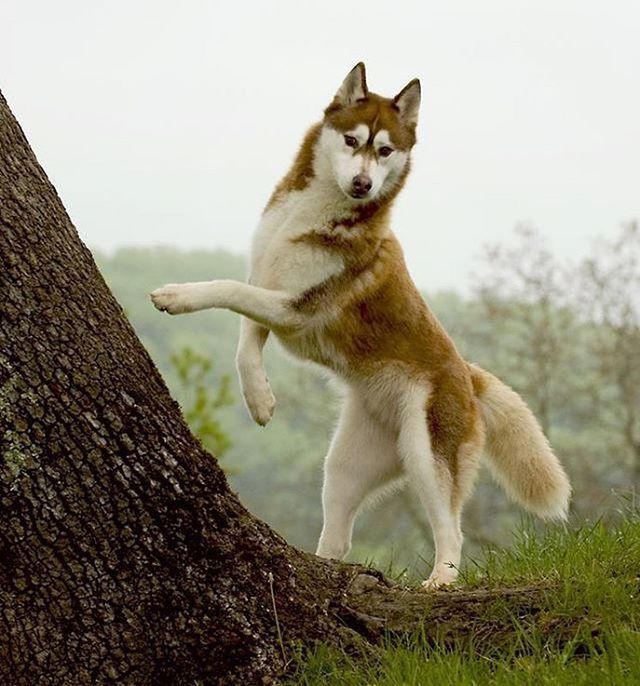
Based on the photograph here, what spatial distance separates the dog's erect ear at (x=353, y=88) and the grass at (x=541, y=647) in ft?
8.59

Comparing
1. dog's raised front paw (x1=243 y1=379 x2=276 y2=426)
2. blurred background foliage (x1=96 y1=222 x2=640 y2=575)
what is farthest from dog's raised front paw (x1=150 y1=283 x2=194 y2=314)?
blurred background foliage (x1=96 y1=222 x2=640 y2=575)

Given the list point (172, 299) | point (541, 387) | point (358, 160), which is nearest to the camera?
point (172, 299)

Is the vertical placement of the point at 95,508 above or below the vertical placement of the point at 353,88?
below

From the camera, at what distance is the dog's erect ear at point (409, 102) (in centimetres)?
562

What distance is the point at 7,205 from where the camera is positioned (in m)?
3.31

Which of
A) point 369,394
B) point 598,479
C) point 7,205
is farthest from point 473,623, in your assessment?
point 598,479

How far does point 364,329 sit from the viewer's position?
5.56m

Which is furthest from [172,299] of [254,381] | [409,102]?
[409,102]

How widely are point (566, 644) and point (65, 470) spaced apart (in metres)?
1.47

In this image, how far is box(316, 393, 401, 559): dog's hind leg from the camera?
5766 millimetres

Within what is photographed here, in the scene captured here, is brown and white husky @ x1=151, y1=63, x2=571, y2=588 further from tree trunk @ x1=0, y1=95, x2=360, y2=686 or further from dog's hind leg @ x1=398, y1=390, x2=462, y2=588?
tree trunk @ x1=0, y1=95, x2=360, y2=686

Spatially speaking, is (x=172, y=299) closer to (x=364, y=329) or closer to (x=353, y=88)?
(x=364, y=329)

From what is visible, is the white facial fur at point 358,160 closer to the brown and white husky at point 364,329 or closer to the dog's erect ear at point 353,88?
the brown and white husky at point 364,329

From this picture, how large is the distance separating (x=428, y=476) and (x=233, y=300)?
49.3 inches
